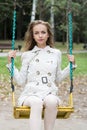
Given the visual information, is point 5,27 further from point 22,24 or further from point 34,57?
point 34,57

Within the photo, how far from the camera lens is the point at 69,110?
14.6 ft

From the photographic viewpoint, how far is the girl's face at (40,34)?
4.96 m

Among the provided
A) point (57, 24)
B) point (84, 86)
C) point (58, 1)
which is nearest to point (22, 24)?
point (57, 24)

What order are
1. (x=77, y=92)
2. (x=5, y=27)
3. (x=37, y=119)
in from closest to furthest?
(x=37, y=119)
(x=77, y=92)
(x=5, y=27)

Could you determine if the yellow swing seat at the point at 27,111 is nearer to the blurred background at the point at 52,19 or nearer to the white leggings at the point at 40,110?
the white leggings at the point at 40,110

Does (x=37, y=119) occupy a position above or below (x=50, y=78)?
below

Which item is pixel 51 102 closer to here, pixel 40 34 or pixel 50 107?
pixel 50 107

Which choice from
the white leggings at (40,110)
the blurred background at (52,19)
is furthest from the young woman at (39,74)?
the blurred background at (52,19)

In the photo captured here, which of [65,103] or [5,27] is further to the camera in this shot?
[5,27]

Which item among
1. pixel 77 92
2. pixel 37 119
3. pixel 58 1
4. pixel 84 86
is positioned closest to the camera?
pixel 37 119

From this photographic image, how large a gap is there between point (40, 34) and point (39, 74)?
470 mm

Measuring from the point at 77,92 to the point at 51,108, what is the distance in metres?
5.64

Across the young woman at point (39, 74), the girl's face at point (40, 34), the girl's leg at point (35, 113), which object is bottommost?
the girl's leg at point (35, 113)

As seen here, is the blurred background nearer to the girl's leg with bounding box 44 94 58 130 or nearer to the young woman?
the young woman
